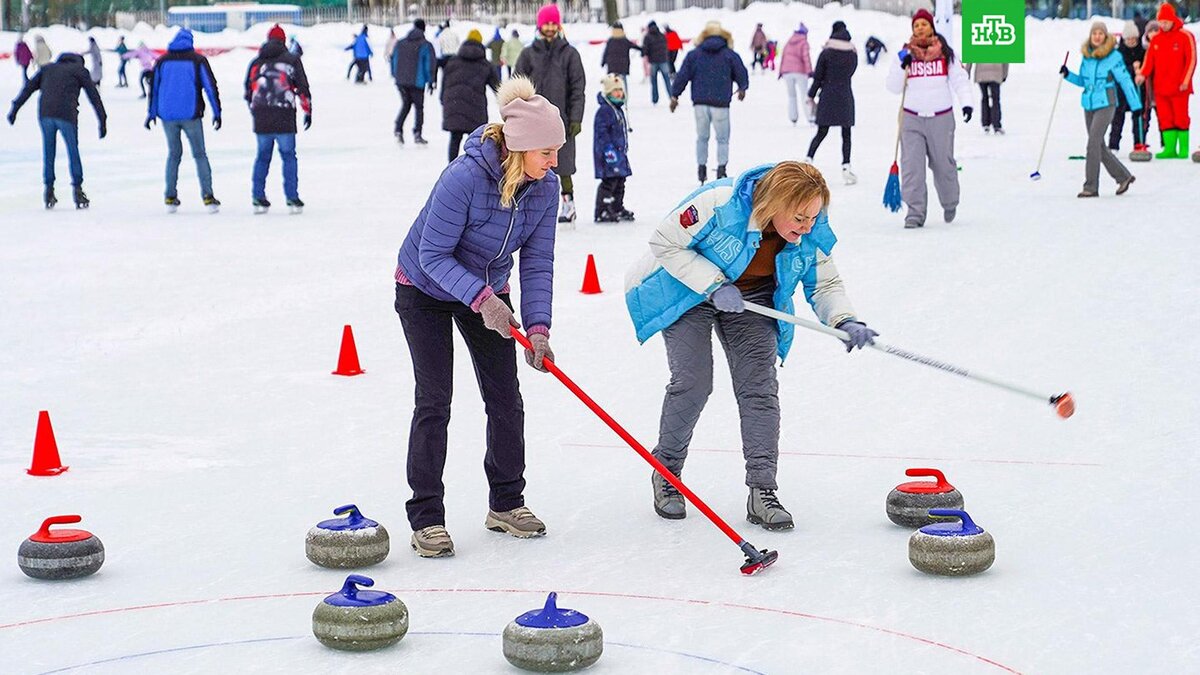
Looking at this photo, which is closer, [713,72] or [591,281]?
[591,281]

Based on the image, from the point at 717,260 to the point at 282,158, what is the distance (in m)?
9.33

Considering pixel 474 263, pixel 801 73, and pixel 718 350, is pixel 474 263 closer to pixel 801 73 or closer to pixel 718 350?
pixel 718 350

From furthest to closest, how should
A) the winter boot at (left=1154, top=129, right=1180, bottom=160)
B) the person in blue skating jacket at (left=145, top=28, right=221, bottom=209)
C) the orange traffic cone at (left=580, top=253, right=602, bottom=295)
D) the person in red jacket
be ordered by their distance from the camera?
the winter boot at (left=1154, top=129, right=1180, bottom=160)
the person in red jacket
the person in blue skating jacket at (left=145, top=28, right=221, bottom=209)
the orange traffic cone at (left=580, top=253, right=602, bottom=295)

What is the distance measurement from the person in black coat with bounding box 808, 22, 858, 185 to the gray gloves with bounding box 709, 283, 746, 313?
10378 millimetres

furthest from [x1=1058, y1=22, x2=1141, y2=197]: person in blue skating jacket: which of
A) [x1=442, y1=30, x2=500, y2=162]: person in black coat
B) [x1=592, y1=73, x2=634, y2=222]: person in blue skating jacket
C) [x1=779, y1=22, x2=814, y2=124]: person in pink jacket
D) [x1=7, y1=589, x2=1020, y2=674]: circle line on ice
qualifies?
[x1=7, y1=589, x2=1020, y2=674]: circle line on ice

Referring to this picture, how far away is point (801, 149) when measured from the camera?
19.1 meters

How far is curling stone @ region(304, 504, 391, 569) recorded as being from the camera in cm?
487

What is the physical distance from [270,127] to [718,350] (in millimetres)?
6368

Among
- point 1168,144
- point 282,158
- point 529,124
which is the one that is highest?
point 529,124

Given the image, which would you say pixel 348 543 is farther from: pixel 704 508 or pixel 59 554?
pixel 704 508

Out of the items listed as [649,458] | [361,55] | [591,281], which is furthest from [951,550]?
[361,55]

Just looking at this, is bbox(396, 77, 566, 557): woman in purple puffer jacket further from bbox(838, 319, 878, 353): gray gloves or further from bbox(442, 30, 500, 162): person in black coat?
bbox(442, 30, 500, 162): person in black coat

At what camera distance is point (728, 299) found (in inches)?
199

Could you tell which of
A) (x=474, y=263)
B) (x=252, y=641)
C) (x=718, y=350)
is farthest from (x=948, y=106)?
(x=252, y=641)
